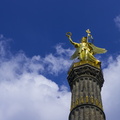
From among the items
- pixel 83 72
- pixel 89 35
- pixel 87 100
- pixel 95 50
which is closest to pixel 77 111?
pixel 87 100

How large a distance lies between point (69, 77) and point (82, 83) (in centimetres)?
319

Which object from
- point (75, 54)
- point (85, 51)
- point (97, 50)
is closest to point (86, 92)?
point (85, 51)

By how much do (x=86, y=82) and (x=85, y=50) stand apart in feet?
21.6

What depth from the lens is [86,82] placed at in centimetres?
4503

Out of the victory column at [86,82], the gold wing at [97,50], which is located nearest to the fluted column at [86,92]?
the victory column at [86,82]

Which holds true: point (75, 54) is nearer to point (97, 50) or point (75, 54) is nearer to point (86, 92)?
point (97, 50)

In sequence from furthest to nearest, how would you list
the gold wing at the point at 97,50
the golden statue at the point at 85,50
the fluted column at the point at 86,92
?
the gold wing at the point at 97,50 → the golden statue at the point at 85,50 → the fluted column at the point at 86,92

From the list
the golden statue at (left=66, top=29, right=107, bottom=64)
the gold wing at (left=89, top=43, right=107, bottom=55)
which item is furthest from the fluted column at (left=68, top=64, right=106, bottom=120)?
the gold wing at (left=89, top=43, right=107, bottom=55)

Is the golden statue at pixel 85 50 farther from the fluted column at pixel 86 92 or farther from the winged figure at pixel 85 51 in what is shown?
the fluted column at pixel 86 92

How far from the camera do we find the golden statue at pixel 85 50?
160ft

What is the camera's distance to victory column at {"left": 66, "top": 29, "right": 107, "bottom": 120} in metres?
40.3

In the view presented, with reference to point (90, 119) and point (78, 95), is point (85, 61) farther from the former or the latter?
point (90, 119)

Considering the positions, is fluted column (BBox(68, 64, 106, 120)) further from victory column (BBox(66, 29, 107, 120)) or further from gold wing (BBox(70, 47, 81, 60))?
gold wing (BBox(70, 47, 81, 60))

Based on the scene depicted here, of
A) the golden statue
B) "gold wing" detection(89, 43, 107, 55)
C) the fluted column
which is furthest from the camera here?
"gold wing" detection(89, 43, 107, 55)
